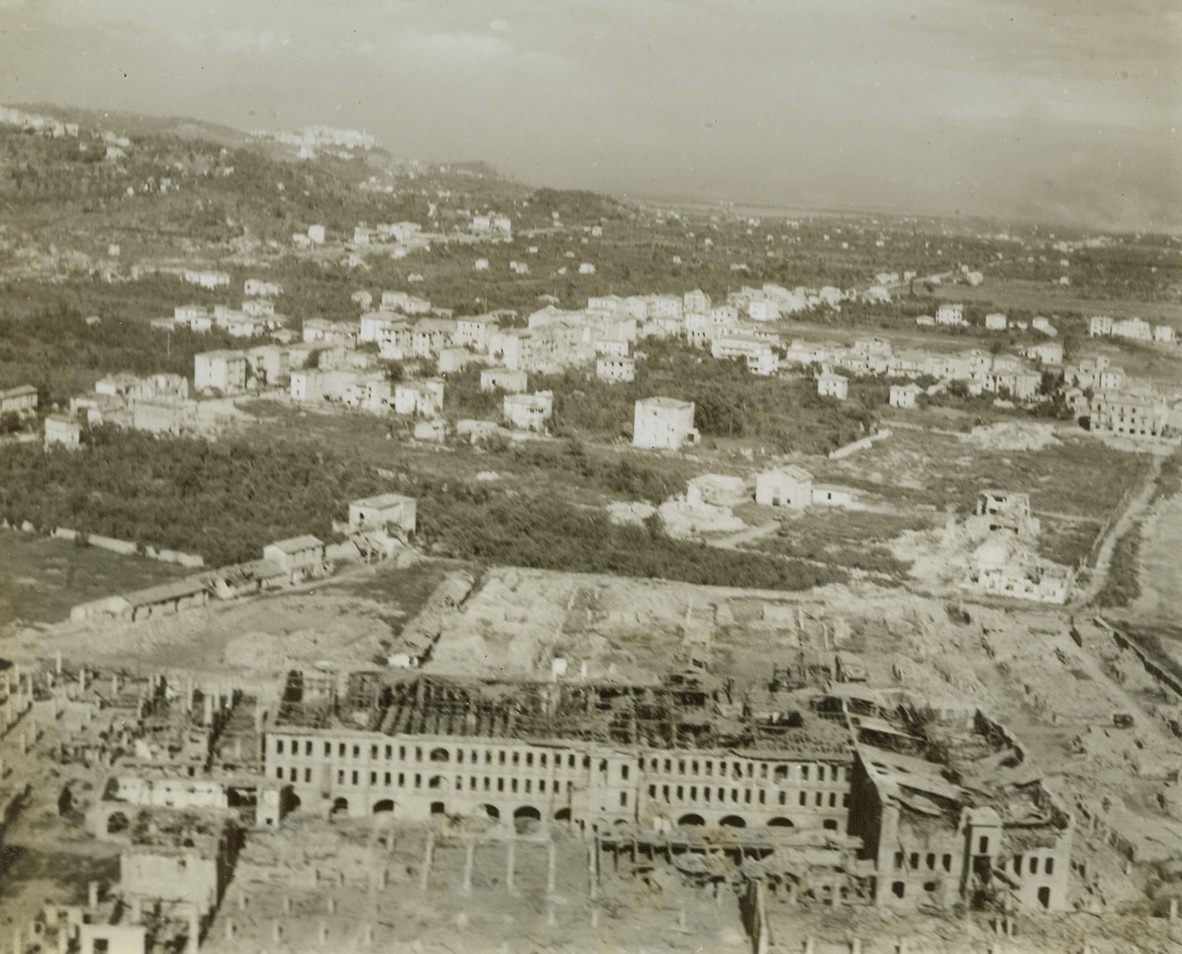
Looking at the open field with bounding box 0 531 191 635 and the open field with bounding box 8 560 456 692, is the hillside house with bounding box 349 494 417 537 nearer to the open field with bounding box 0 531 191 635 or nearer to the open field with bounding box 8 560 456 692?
the open field with bounding box 8 560 456 692

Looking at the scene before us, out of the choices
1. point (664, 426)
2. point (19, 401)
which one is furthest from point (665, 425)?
point (19, 401)

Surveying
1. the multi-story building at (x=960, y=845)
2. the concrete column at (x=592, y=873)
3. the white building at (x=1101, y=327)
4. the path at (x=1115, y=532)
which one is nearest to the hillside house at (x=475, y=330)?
the white building at (x=1101, y=327)

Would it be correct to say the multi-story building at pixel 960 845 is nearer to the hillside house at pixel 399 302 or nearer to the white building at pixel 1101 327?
the white building at pixel 1101 327

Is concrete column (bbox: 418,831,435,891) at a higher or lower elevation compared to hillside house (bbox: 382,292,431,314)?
lower

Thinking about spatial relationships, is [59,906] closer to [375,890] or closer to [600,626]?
[375,890]

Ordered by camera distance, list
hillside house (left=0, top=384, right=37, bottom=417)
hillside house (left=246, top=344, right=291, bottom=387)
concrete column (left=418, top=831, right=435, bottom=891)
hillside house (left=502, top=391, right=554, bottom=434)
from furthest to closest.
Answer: hillside house (left=246, top=344, right=291, bottom=387)
hillside house (left=502, top=391, right=554, bottom=434)
hillside house (left=0, top=384, right=37, bottom=417)
concrete column (left=418, top=831, right=435, bottom=891)

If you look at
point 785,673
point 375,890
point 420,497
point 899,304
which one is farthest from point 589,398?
point 375,890

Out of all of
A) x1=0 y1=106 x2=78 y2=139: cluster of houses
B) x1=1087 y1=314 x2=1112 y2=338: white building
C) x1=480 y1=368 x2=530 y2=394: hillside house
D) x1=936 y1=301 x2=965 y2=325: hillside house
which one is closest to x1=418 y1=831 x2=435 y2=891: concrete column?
x1=480 y1=368 x2=530 y2=394: hillside house
